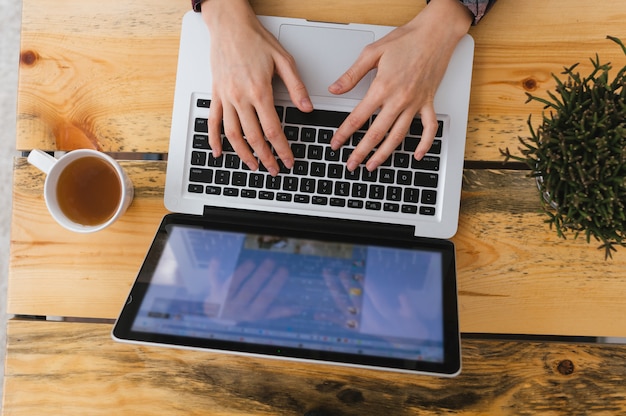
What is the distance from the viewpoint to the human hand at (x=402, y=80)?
62 cm

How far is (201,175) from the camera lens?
2.14ft

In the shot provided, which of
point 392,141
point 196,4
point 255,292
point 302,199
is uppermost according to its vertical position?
point 196,4

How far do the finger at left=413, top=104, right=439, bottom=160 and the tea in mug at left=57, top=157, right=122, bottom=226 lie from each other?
43 centimetres

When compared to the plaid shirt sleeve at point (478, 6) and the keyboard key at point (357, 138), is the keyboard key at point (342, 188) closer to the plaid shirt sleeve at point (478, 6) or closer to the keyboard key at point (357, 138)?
the keyboard key at point (357, 138)

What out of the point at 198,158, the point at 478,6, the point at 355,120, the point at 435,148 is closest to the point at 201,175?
the point at 198,158

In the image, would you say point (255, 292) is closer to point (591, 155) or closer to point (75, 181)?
point (75, 181)

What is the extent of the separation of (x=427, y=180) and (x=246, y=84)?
285 millimetres

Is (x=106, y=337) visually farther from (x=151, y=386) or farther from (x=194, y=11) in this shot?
(x=194, y=11)

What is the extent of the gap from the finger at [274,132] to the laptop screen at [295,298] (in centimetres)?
11

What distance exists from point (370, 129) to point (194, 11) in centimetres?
32

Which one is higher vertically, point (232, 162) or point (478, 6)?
point (478, 6)

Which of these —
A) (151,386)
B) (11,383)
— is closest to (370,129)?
(151,386)

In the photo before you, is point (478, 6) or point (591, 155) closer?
point (591, 155)

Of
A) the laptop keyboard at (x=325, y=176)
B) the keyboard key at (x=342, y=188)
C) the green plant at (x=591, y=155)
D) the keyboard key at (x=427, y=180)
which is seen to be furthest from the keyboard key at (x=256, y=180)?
the green plant at (x=591, y=155)
